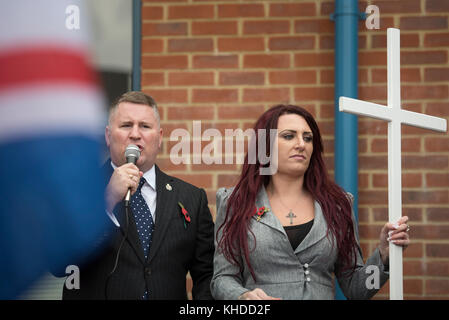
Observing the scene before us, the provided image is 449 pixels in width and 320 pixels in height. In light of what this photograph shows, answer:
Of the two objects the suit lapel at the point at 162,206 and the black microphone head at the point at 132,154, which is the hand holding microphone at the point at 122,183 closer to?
the black microphone head at the point at 132,154

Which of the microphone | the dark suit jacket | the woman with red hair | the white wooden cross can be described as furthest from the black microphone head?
the white wooden cross

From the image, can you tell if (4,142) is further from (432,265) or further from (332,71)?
(432,265)

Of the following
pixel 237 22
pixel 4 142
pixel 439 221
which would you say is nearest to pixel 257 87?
pixel 237 22

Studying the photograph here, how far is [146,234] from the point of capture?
309 cm

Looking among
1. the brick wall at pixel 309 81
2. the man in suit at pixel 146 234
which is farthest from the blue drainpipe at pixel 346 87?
the man in suit at pixel 146 234

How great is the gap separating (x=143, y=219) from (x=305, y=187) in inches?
32.7

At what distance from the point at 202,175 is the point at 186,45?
0.94 meters

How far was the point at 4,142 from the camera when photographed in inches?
88.5

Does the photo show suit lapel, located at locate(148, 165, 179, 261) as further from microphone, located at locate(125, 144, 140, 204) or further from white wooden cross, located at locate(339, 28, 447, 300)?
white wooden cross, located at locate(339, 28, 447, 300)

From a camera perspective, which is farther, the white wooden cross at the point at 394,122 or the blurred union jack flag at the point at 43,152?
the white wooden cross at the point at 394,122

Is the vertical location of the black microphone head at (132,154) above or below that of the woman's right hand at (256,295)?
above

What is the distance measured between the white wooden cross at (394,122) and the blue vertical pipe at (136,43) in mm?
2047

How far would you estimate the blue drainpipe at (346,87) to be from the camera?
4.22 metres

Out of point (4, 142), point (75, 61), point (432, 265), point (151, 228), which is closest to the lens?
point (4, 142)
